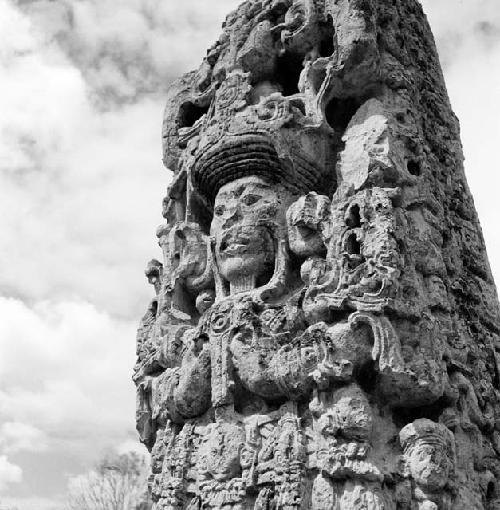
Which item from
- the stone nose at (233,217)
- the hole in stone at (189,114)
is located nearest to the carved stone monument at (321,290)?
the stone nose at (233,217)

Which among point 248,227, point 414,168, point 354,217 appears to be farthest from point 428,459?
point 414,168

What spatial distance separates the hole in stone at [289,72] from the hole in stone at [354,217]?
1.57 metres

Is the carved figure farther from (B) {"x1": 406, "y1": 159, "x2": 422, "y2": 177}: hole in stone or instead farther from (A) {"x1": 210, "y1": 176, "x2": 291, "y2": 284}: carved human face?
(B) {"x1": 406, "y1": 159, "x2": 422, "y2": 177}: hole in stone

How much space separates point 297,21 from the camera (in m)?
5.55

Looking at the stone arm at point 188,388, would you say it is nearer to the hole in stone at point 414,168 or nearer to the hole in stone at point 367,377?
the hole in stone at point 367,377

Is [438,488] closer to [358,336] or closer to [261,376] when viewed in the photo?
[358,336]

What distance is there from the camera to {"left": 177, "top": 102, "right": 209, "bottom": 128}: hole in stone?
630 cm

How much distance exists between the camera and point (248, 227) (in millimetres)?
4852

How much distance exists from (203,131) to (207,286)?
3.96 feet

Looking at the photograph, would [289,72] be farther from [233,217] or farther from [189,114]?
[233,217]

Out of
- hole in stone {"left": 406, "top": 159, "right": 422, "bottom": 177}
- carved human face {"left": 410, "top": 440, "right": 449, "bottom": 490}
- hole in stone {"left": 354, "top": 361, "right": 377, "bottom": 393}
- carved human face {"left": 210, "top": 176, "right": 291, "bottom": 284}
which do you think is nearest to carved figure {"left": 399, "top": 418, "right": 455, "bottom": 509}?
carved human face {"left": 410, "top": 440, "right": 449, "bottom": 490}

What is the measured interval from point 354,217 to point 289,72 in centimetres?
182

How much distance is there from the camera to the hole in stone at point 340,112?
17.3 feet

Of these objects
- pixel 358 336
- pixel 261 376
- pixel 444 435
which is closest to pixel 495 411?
pixel 444 435
